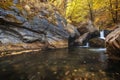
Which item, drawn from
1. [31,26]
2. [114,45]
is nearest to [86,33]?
[31,26]

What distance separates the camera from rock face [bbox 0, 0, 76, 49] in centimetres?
2042

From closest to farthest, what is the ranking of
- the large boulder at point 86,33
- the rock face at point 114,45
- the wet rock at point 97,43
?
the rock face at point 114,45
the wet rock at point 97,43
the large boulder at point 86,33

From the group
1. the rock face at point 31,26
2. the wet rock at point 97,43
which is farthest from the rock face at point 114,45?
the rock face at point 31,26

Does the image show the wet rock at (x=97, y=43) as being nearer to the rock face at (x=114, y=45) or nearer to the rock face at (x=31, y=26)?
the rock face at (x=31, y=26)

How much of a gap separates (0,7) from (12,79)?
12.3 m

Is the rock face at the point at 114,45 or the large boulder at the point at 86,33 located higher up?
the large boulder at the point at 86,33

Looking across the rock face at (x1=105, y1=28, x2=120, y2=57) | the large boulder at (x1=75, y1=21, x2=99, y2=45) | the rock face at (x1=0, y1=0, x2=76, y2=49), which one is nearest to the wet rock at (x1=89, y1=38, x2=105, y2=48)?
the large boulder at (x1=75, y1=21, x2=99, y2=45)

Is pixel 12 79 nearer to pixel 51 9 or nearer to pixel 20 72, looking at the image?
pixel 20 72

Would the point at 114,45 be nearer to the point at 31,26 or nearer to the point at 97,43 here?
the point at 97,43

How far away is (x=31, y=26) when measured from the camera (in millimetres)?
22531

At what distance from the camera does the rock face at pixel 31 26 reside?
20422 millimetres

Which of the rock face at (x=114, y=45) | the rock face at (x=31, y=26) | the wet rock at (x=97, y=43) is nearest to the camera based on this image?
the rock face at (x=114, y=45)

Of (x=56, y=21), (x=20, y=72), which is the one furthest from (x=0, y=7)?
(x=20, y=72)

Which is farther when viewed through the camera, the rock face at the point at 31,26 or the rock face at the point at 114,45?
the rock face at the point at 31,26
